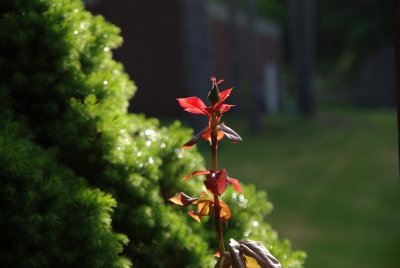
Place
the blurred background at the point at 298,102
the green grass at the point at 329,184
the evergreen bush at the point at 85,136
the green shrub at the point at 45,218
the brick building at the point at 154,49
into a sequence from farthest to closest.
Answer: the brick building at the point at 154,49, the blurred background at the point at 298,102, the green grass at the point at 329,184, the evergreen bush at the point at 85,136, the green shrub at the point at 45,218

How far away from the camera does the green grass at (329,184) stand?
6.22m

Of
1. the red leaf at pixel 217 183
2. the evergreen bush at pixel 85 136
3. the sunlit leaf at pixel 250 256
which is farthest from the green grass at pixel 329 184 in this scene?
the red leaf at pixel 217 183

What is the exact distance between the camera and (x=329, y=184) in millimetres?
9141

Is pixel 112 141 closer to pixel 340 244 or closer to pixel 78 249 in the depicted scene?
pixel 78 249

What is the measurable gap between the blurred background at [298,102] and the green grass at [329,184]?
2 centimetres

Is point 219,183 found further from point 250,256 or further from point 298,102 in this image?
point 298,102

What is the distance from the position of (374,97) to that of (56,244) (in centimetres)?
2847

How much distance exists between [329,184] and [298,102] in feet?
36.4

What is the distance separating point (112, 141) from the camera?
1977 millimetres

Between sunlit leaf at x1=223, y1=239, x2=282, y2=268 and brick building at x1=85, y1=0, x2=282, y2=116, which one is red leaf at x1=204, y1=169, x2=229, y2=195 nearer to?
sunlit leaf at x1=223, y1=239, x2=282, y2=268

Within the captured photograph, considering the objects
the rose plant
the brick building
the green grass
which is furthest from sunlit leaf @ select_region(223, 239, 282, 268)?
the brick building

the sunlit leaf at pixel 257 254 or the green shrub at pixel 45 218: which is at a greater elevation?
the sunlit leaf at pixel 257 254

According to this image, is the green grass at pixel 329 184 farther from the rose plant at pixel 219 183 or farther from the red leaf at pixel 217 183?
the red leaf at pixel 217 183

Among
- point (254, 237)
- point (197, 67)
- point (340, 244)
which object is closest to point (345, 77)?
point (197, 67)
